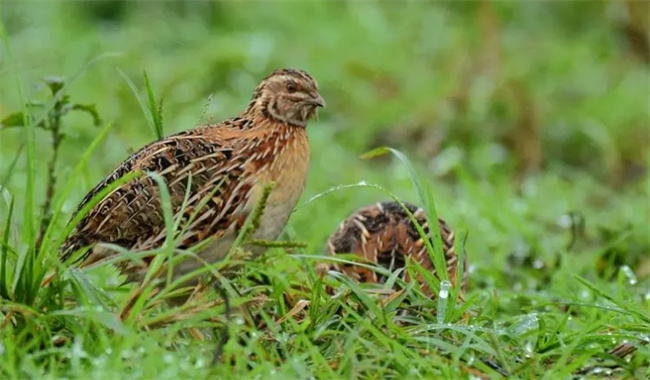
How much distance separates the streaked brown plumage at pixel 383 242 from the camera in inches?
216

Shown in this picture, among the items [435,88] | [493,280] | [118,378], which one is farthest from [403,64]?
[118,378]

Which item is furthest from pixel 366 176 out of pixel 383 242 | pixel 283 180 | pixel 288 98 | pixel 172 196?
pixel 172 196

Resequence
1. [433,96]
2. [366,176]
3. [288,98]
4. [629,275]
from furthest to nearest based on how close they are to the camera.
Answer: [433,96] → [366,176] → [629,275] → [288,98]

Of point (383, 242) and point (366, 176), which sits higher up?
point (383, 242)

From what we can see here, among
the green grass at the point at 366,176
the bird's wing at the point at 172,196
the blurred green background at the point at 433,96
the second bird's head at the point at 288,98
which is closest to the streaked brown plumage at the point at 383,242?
the green grass at the point at 366,176

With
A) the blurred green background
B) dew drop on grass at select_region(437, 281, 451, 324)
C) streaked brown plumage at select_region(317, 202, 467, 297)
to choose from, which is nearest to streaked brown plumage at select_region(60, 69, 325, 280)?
dew drop on grass at select_region(437, 281, 451, 324)

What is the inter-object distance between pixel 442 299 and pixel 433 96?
232 inches

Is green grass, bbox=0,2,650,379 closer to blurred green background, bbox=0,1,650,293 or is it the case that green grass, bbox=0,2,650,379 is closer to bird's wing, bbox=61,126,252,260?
blurred green background, bbox=0,1,650,293

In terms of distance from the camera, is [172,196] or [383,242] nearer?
[172,196]

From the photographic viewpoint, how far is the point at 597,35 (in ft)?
39.3

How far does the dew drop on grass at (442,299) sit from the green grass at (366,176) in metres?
0.05

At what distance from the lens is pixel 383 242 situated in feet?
18.4

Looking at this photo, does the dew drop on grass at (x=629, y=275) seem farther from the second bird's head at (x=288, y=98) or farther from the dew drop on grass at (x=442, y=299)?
the second bird's head at (x=288, y=98)

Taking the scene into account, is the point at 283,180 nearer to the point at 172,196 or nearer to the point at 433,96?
the point at 172,196
